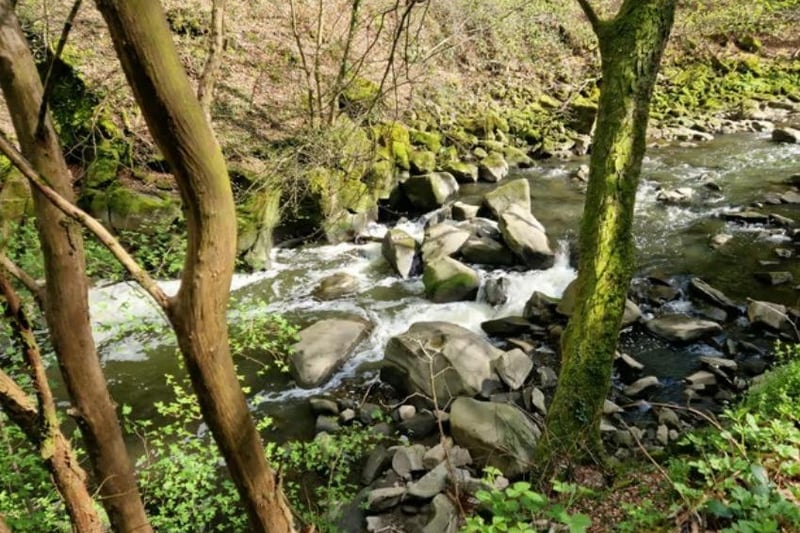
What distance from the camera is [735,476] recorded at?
94.6 inches

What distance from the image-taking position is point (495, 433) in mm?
4637

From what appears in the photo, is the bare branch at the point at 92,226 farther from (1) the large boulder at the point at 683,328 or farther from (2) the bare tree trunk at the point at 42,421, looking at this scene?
(1) the large boulder at the point at 683,328

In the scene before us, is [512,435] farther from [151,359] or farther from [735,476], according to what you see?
[151,359]

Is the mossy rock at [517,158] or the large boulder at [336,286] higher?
the mossy rock at [517,158]

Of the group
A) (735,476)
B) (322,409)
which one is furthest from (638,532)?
(322,409)

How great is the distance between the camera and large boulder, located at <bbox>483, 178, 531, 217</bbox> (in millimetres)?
10422

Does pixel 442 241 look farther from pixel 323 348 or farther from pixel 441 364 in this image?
Answer: pixel 441 364

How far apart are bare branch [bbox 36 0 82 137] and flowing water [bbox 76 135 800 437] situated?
6.25ft

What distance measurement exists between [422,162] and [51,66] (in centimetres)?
1096

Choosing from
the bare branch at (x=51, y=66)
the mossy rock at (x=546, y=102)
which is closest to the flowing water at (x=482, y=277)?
the bare branch at (x=51, y=66)

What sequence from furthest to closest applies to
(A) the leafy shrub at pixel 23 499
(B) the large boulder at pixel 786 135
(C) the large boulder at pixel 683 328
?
(B) the large boulder at pixel 786 135 → (C) the large boulder at pixel 683 328 → (A) the leafy shrub at pixel 23 499

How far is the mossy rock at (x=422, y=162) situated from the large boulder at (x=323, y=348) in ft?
19.6

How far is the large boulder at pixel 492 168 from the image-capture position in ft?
42.8

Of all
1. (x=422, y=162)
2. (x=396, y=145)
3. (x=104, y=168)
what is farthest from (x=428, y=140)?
(x=104, y=168)
